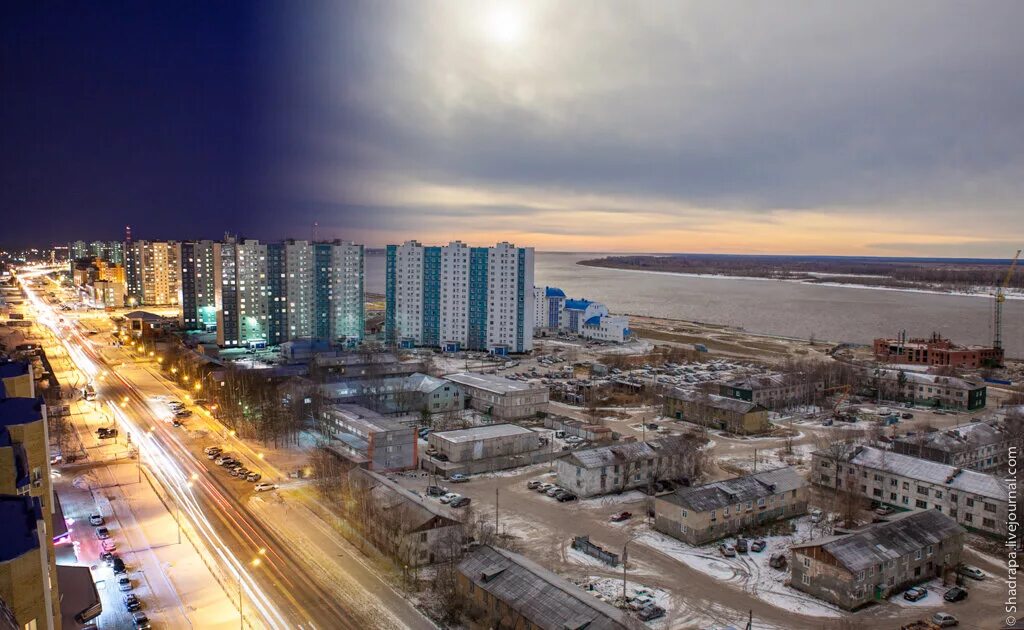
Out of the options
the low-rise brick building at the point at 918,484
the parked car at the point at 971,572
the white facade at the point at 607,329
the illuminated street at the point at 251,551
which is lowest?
the parked car at the point at 971,572

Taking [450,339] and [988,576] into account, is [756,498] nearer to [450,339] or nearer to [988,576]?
[988,576]

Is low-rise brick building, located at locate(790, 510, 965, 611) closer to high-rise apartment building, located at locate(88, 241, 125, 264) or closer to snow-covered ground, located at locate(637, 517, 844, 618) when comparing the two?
snow-covered ground, located at locate(637, 517, 844, 618)

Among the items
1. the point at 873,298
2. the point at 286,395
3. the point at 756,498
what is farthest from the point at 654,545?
the point at 873,298

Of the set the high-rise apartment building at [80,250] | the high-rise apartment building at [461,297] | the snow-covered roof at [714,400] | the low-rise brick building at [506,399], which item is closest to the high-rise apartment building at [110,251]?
the high-rise apartment building at [80,250]

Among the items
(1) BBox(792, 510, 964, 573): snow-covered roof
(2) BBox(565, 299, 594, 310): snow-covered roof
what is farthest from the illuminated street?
(2) BBox(565, 299, 594, 310): snow-covered roof

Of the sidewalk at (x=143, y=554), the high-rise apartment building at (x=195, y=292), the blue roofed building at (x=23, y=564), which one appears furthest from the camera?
the high-rise apartment building at (x=195, y=292)

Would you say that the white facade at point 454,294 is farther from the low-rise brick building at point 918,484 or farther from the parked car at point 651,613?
the parked car at point 651,613

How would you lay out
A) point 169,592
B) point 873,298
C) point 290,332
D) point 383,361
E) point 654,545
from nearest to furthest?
1. point 169,592
2. point 654,545
3. point 383,361
4. point 290,332
5. point 873,298

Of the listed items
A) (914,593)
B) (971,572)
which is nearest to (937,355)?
(971,572)
